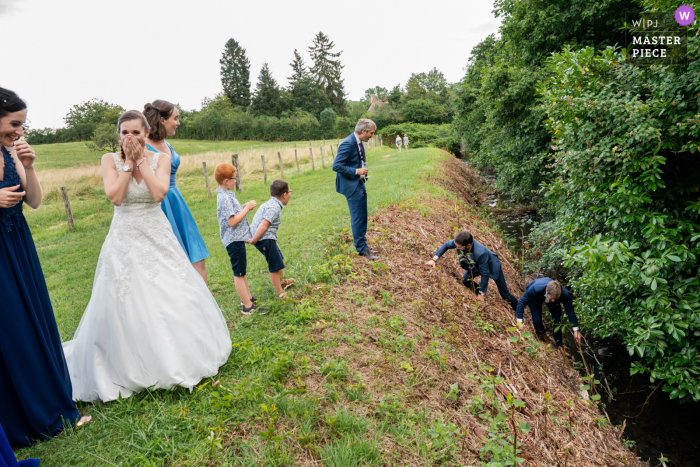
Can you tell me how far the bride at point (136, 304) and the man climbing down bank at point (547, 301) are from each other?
5.48 metres

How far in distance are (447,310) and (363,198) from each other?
2.28 meters

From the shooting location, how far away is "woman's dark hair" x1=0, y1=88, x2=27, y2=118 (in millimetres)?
2705

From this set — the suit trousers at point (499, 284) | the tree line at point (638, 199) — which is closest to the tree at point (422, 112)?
the tree line at point (638, 199)

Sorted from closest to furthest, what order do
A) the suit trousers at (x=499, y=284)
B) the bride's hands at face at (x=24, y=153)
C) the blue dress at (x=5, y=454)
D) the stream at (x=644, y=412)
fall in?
the blue dress at (x=5, y=454), the bride's hands at face at (x=24, y=153), the stream at (x=644, y=412), the suit trousers at (x=499, y=284)

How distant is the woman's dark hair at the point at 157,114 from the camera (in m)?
3.74

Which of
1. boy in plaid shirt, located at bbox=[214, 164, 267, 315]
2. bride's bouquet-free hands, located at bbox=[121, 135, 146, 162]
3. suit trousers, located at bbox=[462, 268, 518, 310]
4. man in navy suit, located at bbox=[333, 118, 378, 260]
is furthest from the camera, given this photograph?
suit trousers, located at bbox=[462, 268, 518, 310]

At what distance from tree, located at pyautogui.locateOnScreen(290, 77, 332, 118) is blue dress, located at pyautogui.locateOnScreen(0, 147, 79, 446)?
227 ft

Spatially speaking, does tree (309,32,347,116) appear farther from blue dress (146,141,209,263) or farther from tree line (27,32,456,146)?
blue dress (146,141,209,263)

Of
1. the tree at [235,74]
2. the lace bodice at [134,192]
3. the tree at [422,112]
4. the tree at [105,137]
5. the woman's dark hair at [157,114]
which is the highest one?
the tree at [235,74]

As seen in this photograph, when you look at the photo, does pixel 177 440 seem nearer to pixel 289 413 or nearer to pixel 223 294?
pixel 289 413

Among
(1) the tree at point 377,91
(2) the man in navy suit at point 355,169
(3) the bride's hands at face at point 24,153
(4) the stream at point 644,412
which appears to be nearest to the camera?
(3) the bride's hands at face at point 24,153

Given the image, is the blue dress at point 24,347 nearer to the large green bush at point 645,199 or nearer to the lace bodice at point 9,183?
the lace bodice at point 9,183

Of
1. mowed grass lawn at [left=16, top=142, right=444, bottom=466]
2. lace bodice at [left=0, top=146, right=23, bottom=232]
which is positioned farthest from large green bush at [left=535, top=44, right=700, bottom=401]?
lace bodice at [left=0, top=146, right=23, bottom=232]

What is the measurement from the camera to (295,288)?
Result: 217 inches
